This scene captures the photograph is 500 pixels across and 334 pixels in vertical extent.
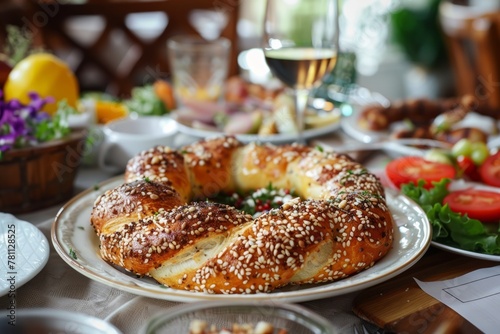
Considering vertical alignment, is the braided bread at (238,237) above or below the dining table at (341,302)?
above

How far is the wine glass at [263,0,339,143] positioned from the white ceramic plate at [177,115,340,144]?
31 cm

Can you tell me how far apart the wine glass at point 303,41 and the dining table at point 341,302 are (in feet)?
2.60

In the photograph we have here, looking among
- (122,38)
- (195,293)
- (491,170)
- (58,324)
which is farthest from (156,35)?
(58,324)

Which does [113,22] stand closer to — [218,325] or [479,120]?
[479,120]

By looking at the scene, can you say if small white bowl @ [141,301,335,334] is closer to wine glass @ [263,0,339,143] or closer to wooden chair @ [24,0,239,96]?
wine glass @ [263,0,339,143]

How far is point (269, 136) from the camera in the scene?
2.31 m

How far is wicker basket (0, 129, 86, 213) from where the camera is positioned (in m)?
1.70

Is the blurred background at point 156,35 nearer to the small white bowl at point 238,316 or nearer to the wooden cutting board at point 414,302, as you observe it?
the wooden cutting board at point 414,302

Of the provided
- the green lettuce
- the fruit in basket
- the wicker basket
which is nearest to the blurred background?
the fruit in basket

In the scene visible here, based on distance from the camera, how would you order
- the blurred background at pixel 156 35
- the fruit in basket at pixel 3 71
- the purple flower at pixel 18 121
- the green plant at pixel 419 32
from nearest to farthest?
the purple flower at pixel 18 121, the fruit in basket at pixel 3 71, the blurred background at pixel 156 35, the green plant at pixel 419 32

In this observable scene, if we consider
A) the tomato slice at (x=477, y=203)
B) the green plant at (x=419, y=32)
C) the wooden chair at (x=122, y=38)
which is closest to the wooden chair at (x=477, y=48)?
the green plant at (x=419, y=32)

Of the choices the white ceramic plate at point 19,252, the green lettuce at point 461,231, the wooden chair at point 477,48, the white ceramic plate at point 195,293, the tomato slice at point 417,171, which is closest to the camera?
the white ceramic plate at point 195,293

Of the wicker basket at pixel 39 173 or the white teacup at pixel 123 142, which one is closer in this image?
the wicker basket at pixel 39 173

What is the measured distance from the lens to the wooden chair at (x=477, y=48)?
4.20m
